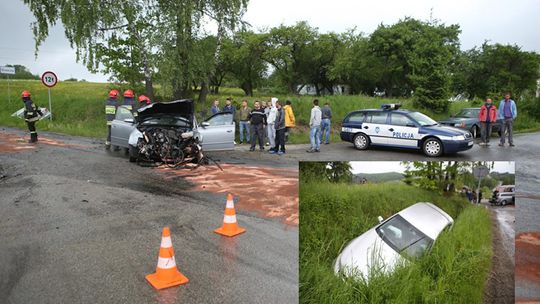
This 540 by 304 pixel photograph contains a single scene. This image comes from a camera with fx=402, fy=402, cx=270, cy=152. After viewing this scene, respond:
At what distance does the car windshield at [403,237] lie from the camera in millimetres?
1852

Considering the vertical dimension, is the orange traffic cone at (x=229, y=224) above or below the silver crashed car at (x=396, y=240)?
→ below

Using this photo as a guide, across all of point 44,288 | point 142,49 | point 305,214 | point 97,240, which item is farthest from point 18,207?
point 142,49

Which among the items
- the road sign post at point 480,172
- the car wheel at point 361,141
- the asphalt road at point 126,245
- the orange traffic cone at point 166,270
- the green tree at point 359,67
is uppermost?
the green tree at point 359,67

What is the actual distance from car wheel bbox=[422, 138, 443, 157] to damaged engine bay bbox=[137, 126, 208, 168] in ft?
20.9

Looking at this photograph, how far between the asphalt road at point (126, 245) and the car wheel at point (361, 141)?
708 cm

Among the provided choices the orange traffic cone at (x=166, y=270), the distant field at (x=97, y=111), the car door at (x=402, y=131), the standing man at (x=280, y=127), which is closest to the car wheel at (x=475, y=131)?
the distant field at (x=97, y=111)

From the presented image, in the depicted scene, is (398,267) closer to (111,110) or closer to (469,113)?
(111,110)

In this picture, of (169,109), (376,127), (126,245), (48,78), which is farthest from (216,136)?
(48,78)

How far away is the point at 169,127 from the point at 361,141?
254 inches

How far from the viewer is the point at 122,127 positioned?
40.6ft

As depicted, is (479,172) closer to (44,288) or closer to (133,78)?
(44,288)

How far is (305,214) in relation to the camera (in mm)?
2084

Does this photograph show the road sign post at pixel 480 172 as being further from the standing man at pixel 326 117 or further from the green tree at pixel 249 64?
the green tree at pixel 249 64

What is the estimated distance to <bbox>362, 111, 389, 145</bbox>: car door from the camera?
13031 mm
